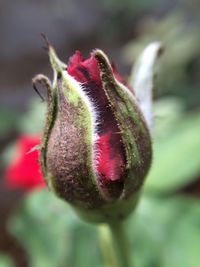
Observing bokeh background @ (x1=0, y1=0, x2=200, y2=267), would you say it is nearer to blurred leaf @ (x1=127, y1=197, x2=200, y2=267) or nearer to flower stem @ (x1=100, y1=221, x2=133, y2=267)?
blurred leaf @ (x1=127, y1=197, x2=200, y2=267)

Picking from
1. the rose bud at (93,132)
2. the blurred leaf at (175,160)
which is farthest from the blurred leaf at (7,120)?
the rose bud at (93,132)

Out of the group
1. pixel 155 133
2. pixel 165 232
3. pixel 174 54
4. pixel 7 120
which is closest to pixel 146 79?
pixel 155 133

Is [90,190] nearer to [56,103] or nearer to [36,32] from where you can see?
[56,103]

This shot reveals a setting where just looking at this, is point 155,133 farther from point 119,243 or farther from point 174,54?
point 174,54

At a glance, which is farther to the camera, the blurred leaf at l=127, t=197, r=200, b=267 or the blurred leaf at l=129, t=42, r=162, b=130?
the blurred leaf at l=127, t=197, r=200, b=267

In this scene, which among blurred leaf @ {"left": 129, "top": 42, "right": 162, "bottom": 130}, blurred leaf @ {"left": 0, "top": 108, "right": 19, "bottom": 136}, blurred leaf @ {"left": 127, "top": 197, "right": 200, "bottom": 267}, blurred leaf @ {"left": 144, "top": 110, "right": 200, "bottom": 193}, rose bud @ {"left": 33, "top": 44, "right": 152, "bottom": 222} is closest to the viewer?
rose bud @ {"left": 33, "top": 44, "right": 152, "bottom": 222}

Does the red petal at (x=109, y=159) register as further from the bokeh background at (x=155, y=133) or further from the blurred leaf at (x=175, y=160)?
the blurred leaf at (x=175, y=160)

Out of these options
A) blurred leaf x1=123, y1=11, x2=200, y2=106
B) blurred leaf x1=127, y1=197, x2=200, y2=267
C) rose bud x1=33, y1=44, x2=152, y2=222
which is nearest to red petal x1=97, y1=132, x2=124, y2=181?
rose bud x1=33, y1=44, x2=152, y2=222
